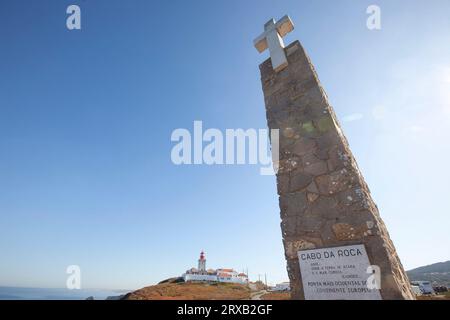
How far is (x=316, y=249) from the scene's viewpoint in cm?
274

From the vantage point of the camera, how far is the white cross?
14.1 feet

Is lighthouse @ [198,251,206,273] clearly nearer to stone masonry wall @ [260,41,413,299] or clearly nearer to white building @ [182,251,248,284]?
white building @ [182,251,248,284]

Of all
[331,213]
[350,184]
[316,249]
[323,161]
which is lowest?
[316,249]

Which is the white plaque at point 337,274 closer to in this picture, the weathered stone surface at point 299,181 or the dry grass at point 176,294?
the weathered stone surface at point 299,181

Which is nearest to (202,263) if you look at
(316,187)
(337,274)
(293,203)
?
(293,203)

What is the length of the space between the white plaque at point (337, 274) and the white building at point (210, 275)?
50.0m

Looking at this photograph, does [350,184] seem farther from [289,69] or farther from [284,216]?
[289,69]

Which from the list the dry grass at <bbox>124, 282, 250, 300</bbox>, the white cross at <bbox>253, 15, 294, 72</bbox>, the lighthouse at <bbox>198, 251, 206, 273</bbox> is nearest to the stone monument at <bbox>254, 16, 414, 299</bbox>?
the white cross at <bbox>253, 15, 294, 72</bbox>

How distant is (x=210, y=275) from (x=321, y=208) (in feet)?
184

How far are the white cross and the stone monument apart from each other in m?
0.23

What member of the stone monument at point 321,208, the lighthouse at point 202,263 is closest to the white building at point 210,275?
the lighthouse at point 202,263
